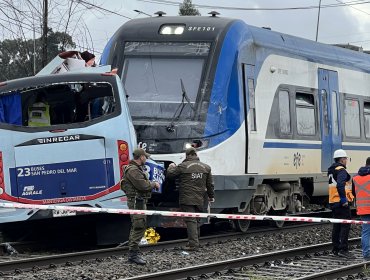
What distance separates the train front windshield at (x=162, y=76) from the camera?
44.0ft

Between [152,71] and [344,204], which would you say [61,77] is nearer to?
[152,71]

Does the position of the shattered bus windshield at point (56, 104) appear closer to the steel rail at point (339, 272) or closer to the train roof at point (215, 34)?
the train roof at point (215, 34)

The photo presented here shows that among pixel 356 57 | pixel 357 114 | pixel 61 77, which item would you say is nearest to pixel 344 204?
pixel 61 77

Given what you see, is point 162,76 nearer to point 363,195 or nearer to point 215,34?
point 215,34

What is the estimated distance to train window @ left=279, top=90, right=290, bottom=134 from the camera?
1504cm

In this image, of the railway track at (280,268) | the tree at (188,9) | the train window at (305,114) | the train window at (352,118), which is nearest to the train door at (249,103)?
the train window at (305,114)

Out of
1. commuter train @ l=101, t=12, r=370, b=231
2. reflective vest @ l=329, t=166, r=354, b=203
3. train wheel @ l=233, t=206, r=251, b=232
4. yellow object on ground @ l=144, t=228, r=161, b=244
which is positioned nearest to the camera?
reflective vest @ l=329, t=166, r=354, b=203

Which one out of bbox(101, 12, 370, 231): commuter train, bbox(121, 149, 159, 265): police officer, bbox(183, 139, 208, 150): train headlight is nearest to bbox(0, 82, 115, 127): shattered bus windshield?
bbox(101, 12, 370, 231): commuter train

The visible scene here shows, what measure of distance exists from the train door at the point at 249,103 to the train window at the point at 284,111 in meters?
1.10

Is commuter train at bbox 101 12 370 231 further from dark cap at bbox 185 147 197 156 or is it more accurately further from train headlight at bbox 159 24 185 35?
dark cap at bbox 185 147 197 156

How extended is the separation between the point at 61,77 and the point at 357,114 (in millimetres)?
8259

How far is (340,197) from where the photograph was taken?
11992 mm

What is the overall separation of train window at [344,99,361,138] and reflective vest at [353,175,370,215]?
568 cm

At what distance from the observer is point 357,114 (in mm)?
18000
